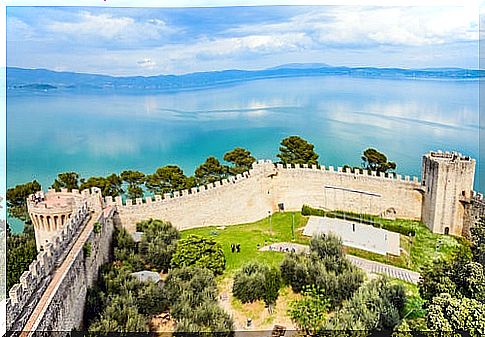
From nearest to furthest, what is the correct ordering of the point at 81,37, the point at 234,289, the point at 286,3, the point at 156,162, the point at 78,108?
the point at 286,3 < the point at 234,289 < the point at 81,37 < the point at 78,108 < the point at 156,162

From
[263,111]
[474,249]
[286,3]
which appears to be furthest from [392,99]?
[286,3]

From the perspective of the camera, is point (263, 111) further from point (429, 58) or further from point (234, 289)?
point (234, 289)

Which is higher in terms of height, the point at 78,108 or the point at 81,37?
the point at 81,37

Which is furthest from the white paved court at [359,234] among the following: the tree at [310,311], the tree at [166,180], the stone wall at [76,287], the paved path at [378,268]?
the stone wall at [76,287]

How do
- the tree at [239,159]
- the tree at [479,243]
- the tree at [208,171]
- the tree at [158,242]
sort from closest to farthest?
the tree at [479,243]
the tree at [158,242]
the tree at [208,171]
the tree at [239,159]

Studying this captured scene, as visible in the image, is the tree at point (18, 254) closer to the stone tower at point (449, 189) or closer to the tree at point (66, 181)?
the tree at point (66, 181)

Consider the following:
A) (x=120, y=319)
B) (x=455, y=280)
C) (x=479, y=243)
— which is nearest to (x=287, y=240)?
(x=479, y=243)
